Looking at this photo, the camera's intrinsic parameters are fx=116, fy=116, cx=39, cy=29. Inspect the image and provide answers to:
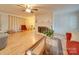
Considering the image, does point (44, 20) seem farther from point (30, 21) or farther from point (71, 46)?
point (71, 46)

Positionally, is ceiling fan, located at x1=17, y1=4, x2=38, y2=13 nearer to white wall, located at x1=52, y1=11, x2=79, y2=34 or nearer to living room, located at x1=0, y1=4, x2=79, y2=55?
living room, located at x1=0, y1=4, x2=79, y2=55

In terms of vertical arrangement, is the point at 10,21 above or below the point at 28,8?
below

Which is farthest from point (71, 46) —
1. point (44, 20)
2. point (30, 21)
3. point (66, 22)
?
point (30, 21)

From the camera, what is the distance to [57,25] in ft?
4.40

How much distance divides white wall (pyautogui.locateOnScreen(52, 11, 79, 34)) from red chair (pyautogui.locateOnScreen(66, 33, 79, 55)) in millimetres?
79

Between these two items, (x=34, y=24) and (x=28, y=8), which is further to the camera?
(x=34, y=24)

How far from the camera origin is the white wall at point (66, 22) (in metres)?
1.30

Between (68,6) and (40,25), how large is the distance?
0.40 meters

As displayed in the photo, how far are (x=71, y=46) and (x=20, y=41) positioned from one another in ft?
1.94

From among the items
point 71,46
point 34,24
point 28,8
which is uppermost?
point 28,8

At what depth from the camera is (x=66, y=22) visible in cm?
133

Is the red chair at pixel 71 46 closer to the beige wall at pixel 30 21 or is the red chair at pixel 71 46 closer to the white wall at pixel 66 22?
the white wall at pixel 66 22

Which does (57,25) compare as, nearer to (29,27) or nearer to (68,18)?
(68,18)
